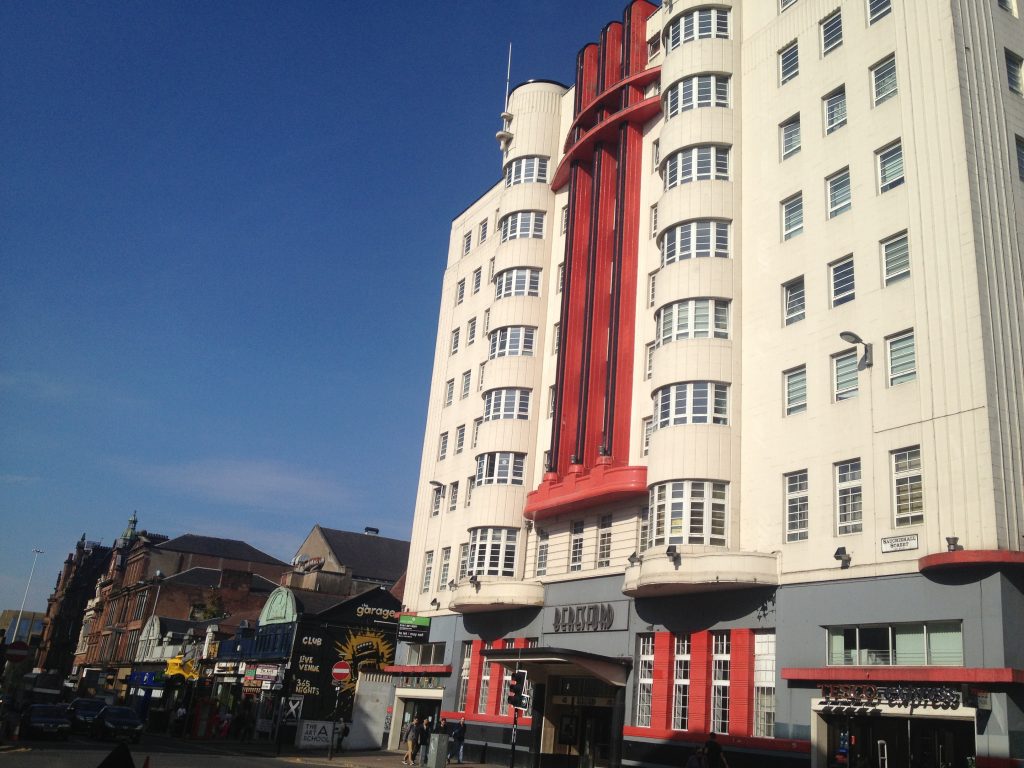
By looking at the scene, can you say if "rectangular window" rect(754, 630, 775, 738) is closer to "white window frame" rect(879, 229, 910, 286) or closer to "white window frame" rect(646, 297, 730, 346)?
"white window frame" rect(646, 297, 730, 346)

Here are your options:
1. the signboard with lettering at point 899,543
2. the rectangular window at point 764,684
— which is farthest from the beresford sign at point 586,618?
the signboard with lettering at point 899,543

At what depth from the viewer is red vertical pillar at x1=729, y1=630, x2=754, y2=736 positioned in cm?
2708

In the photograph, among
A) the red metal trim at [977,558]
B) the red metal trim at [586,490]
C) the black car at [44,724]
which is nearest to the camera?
the red metal trim at [977,558]

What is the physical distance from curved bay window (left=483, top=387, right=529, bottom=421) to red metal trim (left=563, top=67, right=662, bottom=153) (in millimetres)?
12364

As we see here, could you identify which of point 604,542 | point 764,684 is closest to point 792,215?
point 604,542

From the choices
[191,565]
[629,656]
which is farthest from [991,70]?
[191,565]

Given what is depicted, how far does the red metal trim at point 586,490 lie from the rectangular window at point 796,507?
574cm

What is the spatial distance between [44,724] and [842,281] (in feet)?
120

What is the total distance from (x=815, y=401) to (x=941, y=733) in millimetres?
10079

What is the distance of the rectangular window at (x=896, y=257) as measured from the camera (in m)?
27.0

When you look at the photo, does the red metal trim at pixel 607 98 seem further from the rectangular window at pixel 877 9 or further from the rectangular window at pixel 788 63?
the rectangular window at pixel 877 9

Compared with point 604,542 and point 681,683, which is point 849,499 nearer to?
point 681,683

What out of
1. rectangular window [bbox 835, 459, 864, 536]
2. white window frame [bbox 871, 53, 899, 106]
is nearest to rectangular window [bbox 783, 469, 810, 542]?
rectangular window [bbox 835, 459, 864, 536]

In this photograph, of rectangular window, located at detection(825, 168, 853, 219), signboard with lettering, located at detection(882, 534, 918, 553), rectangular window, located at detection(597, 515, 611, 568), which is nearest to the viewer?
signboard with lettering, located at detection(882, 534, 918, 553)
